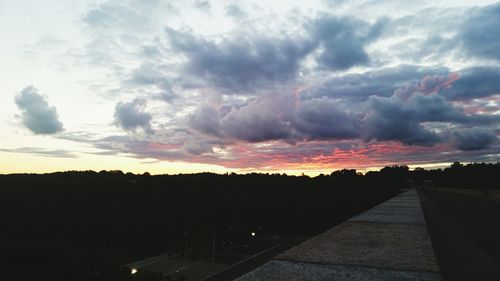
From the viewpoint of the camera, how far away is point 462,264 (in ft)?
19.4

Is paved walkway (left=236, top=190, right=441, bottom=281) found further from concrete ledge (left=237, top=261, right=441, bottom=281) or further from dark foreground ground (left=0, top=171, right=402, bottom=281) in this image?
dark foreground ground (left=0, top=171, right=402, bottom=281)

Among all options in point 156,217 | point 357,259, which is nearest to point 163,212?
point 156,217

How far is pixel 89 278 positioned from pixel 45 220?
131 m

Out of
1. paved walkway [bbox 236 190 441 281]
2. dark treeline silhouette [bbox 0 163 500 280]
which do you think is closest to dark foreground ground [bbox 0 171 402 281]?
dark treeline silhouette [bbox 0 163 500 280]

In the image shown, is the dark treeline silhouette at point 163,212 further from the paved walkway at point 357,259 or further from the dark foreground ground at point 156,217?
the paved walkway at point 357,259

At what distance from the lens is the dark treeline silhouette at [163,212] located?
31719mm

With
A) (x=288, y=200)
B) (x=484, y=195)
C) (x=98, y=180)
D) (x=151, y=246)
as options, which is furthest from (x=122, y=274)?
(x=98, y=180)

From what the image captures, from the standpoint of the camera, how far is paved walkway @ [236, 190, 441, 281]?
2611 millimetres

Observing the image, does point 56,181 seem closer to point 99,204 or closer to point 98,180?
point 98,180

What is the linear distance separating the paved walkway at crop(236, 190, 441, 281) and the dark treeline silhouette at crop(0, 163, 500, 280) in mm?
11620

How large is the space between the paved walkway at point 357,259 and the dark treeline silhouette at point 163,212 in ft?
38.1

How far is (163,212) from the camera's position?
107438mm

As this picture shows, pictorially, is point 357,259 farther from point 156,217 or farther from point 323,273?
point 156,217

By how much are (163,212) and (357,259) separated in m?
110
